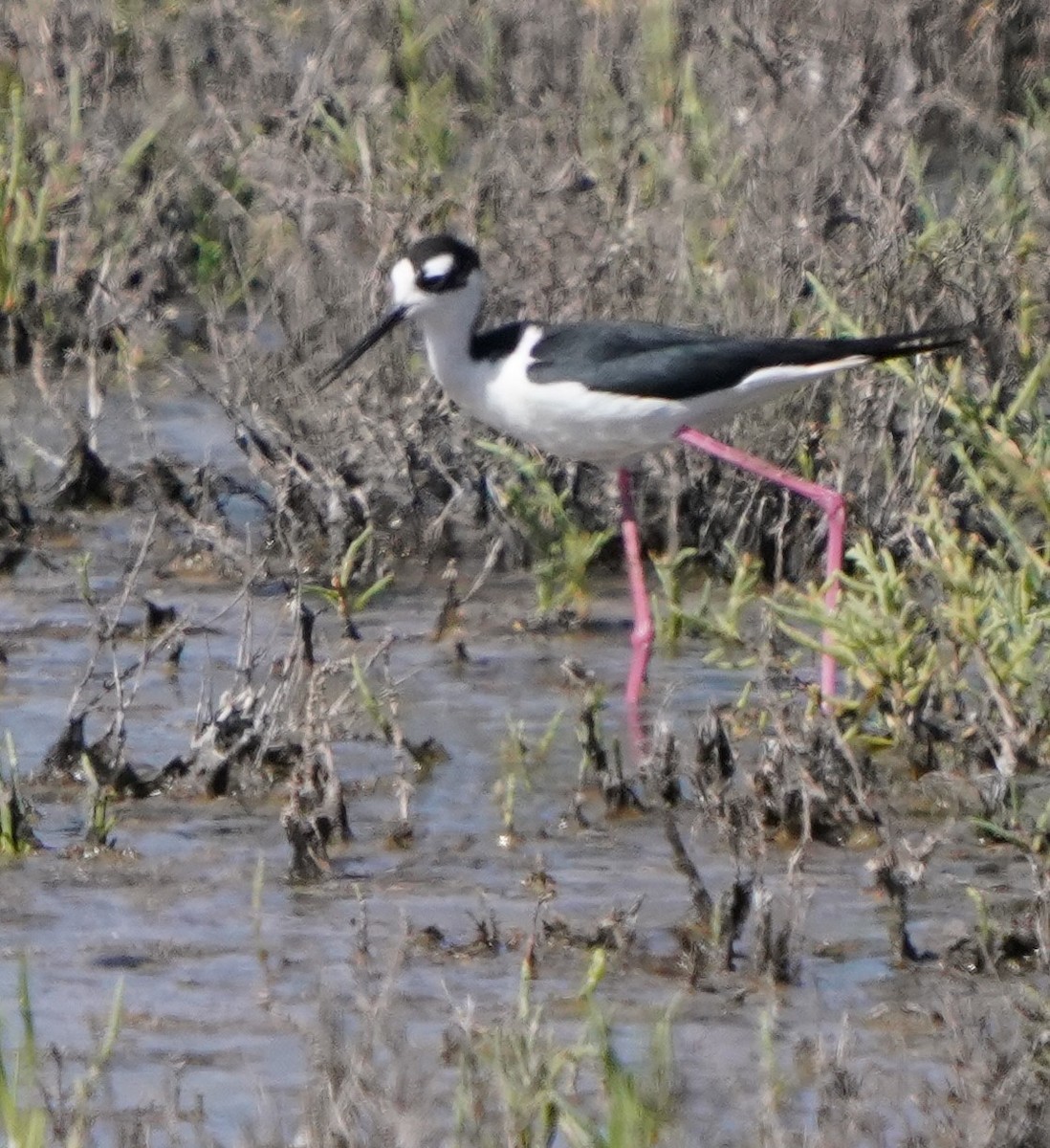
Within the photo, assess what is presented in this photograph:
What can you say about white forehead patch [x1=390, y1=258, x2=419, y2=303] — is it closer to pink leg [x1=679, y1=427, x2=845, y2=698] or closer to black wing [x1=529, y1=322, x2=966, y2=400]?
black wing [x1=529, y1=322, x2=966, y2=400]

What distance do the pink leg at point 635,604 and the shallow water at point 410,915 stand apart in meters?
0.06

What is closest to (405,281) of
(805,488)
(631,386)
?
(631,386)

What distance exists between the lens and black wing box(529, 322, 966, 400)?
17.0ft

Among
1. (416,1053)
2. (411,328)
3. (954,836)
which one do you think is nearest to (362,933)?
(416,1053)

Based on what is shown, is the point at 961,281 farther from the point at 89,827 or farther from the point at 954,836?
the point at 89,827

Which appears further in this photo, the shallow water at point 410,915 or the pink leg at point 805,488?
the pink leg at point 805,488

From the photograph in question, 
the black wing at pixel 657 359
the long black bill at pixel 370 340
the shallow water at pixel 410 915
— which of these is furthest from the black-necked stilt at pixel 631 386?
the shallow water at pixel 410 915

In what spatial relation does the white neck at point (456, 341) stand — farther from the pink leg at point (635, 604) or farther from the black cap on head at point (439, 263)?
the pink leg at point (635, 604)

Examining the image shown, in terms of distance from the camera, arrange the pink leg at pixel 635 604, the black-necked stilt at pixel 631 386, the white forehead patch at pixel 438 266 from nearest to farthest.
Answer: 1. the pink leg at pixel 635 604
2. the black-necked stilt at pixel 631 386
3. the white forehead patch at pixel 438 266

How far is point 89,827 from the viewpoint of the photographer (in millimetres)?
4027

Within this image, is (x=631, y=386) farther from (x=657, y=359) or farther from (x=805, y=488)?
(x=805, y=488)

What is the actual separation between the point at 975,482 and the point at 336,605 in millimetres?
1506

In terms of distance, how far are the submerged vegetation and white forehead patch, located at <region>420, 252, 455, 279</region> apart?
34 centimetres

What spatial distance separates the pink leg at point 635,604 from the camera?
5.06 meters
